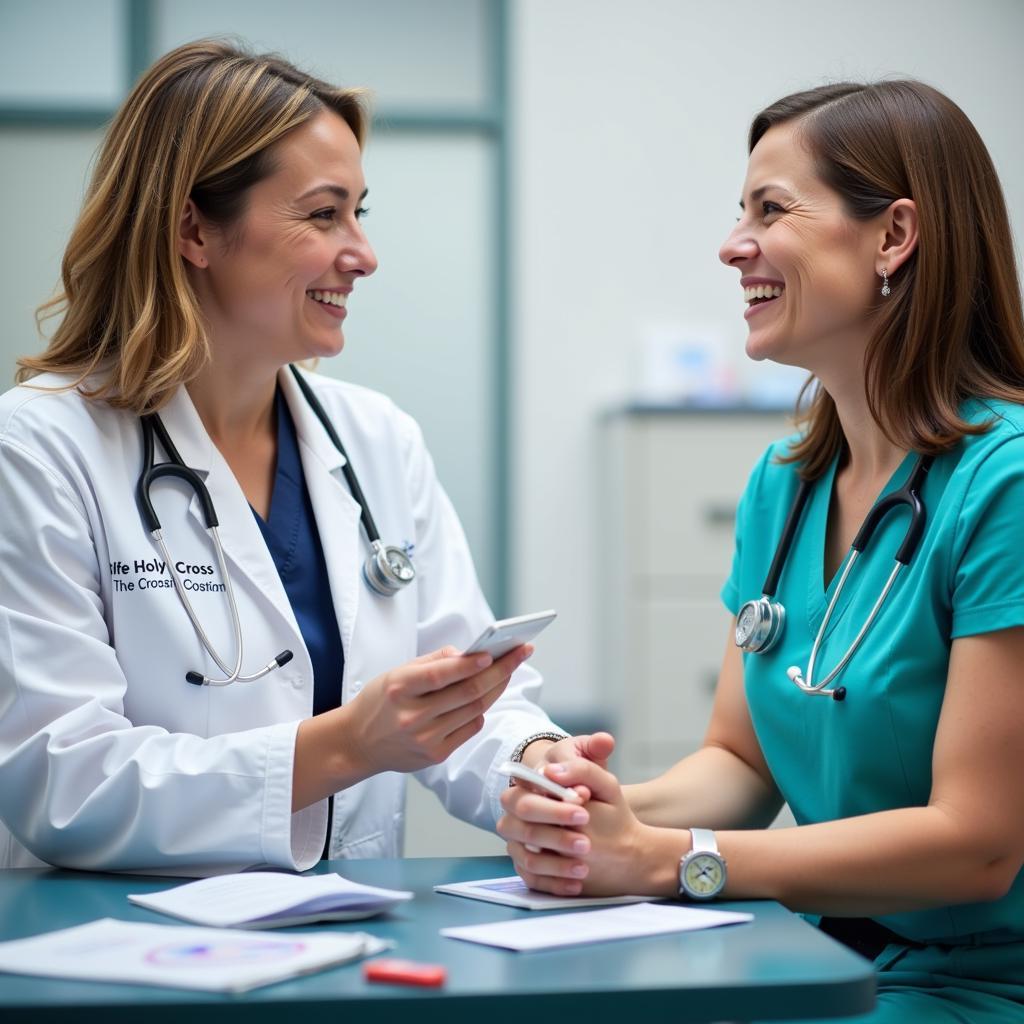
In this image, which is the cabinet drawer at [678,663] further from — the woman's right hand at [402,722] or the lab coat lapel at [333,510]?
the woman's right hand at [402,722]

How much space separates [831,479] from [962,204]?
1.26 feet

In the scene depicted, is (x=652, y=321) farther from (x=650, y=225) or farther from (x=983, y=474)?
(x=983, y=474)

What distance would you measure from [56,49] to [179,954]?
3.92 m

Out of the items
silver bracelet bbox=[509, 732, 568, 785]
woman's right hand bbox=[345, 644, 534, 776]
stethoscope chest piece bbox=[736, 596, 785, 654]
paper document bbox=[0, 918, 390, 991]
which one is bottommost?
paper document bbox=[0, 918, 390, 991]

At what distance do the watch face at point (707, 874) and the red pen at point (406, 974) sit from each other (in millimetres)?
388

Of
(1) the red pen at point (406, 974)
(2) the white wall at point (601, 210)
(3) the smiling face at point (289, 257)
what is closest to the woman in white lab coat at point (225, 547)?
(3) the smiling face at point (289, 257)

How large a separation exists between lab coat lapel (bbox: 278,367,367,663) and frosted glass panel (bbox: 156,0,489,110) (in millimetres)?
2638

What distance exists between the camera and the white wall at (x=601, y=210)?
14.2ft

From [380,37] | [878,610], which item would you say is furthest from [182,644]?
[380,37]

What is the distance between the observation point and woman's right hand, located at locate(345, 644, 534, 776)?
1.34m

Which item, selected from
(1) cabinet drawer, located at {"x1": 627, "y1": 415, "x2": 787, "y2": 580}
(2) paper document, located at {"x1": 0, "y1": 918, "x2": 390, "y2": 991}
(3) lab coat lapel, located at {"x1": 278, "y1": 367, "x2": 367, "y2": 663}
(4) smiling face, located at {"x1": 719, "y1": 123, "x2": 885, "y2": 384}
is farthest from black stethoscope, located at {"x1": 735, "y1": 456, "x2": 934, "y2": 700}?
(1) cabinet drawer, located at {"x1": 627, "y1": 415, "x2": 787, "y2": 580}

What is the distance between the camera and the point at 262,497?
1.85 meters

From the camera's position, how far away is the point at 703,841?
1.32 meters

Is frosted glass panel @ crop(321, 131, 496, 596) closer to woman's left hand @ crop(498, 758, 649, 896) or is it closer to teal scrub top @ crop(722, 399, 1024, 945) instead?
teal scrub top @ crop(722, 399, 1024, 945)
